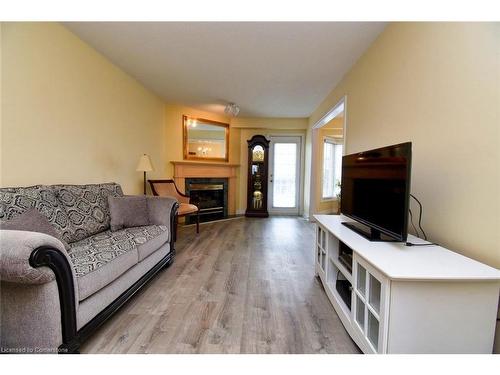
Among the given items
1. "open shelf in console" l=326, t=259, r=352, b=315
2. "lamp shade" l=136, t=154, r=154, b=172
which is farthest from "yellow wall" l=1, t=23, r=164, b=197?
"open shelf in console" l=326, t=259, r=352, b=315

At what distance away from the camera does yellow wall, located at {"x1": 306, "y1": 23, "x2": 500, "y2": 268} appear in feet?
3.67

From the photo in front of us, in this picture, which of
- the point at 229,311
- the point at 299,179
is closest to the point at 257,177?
the point at 299,179

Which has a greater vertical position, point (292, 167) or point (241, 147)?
point (241, 147)

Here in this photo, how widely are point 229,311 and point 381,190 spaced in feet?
4.47

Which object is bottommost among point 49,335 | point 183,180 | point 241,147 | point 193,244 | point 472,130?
point 193,244

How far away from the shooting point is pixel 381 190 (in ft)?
4.96

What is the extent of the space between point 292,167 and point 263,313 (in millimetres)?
4372

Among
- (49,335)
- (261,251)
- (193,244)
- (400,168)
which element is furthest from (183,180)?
(400,168)

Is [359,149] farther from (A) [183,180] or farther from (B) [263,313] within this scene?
(A) [183,180]

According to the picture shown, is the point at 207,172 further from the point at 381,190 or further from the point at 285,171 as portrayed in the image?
the point at 381,190

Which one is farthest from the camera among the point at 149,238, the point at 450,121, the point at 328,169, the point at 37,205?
the point at 328,169

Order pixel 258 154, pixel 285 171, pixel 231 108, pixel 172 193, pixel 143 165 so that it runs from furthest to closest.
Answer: pixel 285 171 < pixel 258 154 < pixel 231 108 < pixel 172 193 < pixel 143 165

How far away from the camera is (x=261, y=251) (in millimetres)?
3008

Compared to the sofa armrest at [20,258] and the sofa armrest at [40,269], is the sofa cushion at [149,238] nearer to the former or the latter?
the sofa armrest at [40,269]
